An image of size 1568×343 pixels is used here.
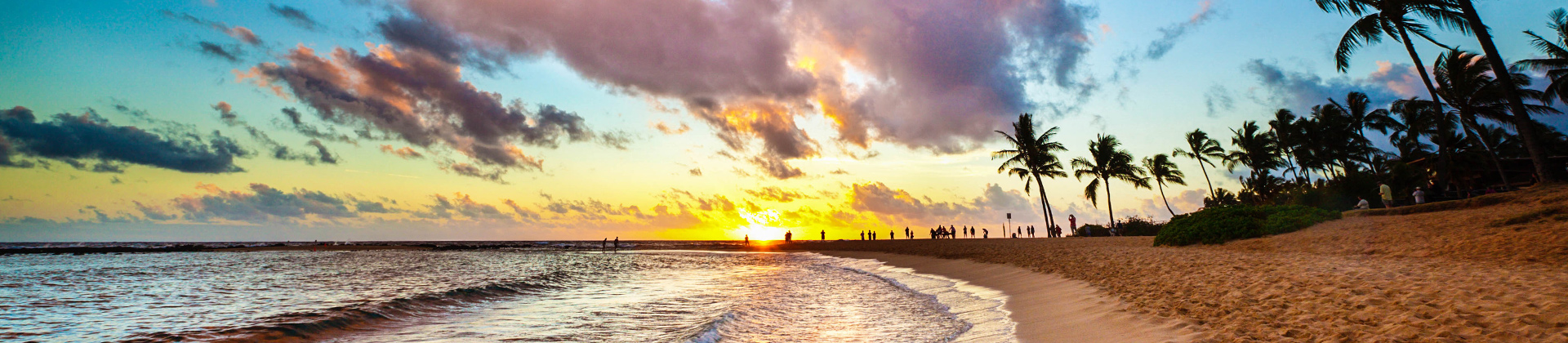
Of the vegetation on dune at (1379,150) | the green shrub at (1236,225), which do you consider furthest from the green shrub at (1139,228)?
the green shrub at (1236,225)

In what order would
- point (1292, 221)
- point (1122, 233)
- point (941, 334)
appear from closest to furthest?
point (941, 334), point (1292, 221), point (1122, 233)

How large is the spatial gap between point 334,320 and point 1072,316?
1216 cm

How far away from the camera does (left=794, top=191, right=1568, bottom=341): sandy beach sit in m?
5.60

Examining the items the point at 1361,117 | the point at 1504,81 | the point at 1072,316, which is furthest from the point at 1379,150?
the point at 1072,316

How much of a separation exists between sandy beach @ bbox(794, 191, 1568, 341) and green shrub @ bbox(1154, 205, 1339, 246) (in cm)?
100

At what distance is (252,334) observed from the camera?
946cm

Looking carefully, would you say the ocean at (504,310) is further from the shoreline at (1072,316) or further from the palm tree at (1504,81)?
the palm tree at (1504,81)

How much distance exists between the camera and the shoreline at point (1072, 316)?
7.00 m

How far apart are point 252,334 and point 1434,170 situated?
47.0 metres

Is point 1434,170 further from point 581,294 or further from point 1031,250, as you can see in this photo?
point 581,294

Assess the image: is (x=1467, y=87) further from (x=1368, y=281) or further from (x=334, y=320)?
(x=334, y=320)

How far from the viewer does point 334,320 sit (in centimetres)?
1070

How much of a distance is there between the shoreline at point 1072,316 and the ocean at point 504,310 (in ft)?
1.37

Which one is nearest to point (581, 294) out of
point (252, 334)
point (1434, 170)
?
point (252, 334)
